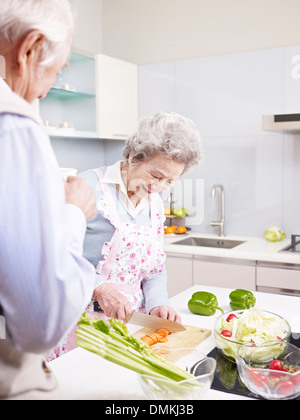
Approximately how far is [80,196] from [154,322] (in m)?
0.89

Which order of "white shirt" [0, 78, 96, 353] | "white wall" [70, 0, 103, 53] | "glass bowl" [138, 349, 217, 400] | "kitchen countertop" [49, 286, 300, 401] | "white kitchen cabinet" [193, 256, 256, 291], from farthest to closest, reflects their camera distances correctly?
"white wall" [70, 0, 103, 53] < "white kitchen cabinet" [193, 256, 256, 291] < "kitchen countertop" [49, 286, 300, 401] < "glass bowl" [138, 349, 217, 400] < "white shirt" [0, 78, 96, 353]

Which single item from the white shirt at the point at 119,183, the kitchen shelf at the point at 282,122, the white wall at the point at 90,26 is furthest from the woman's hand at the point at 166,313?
the white wall at the point at 90,26

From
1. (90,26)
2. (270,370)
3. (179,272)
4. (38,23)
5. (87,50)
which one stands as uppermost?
(90,26)

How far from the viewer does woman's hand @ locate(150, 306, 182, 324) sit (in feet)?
5.40

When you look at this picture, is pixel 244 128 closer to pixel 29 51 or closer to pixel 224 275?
pixel 224 275

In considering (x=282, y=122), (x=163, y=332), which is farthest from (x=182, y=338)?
(x=282, y=122)

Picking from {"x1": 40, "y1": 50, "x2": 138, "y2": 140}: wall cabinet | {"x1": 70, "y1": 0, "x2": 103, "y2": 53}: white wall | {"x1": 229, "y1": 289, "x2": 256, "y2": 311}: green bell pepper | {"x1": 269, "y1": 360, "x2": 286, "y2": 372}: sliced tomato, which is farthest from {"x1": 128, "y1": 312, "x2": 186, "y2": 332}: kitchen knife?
{"x1": 70, "y1": 0, "x2": 103, "y2": 53}: white wall

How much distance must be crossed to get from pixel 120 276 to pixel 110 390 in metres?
0.68

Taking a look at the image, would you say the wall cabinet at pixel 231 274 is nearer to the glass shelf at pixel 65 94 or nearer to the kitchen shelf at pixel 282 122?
the kitchen shelf at pixel 282 122

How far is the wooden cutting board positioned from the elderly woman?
0.37 ft

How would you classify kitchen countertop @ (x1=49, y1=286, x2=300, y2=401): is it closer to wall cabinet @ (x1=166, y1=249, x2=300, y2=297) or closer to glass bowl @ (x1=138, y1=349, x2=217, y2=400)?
glass bowl @ (x1=138, y1=349, x2=217, y2=400)

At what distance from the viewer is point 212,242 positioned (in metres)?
3.62

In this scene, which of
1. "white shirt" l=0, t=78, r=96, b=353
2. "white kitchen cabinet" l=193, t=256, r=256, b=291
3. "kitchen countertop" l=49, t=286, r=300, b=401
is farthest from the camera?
"white kitchen cabinet" l=193, t=256, r=256, b=291
